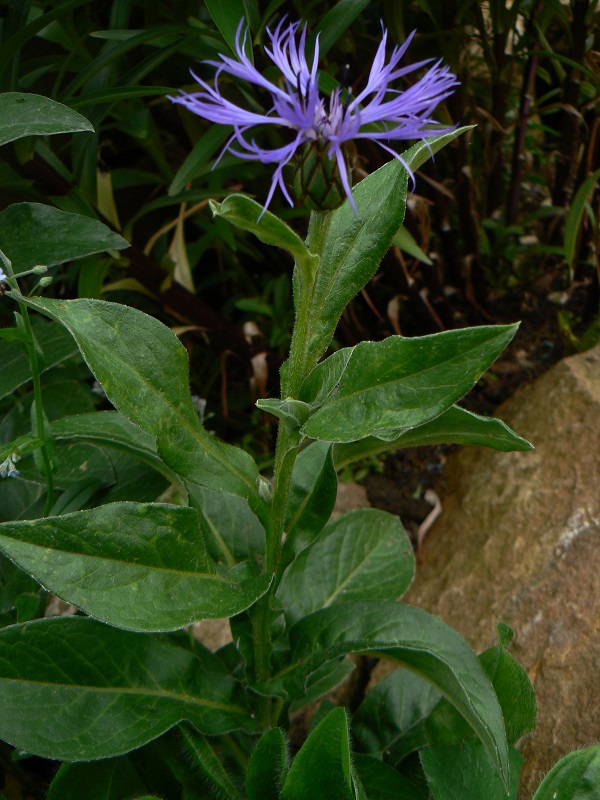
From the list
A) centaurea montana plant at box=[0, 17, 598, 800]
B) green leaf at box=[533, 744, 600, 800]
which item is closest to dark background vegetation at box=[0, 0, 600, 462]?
centaurea montana plant at box=[0, 17, 598, 800]

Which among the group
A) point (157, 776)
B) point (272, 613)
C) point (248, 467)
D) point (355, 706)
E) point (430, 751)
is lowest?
point (355, 706)

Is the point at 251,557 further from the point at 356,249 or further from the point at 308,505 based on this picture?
the point at 356,249

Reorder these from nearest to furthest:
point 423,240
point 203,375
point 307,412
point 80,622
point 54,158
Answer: point 307,412 < point 80,622 < point 54,158 < point 423,240 < point 203,375

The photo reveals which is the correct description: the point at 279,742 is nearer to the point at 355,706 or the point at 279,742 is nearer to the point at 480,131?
the point at 355,706

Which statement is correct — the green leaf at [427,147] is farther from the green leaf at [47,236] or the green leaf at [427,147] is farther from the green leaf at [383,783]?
the green leaf at [383,783]

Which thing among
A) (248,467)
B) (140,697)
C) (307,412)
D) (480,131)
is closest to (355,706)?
(140,697)

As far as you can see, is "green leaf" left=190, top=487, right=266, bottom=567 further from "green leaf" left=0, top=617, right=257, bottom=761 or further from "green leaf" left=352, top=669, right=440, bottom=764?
"green leaf" left=352, top=669, right=440, bottom=764

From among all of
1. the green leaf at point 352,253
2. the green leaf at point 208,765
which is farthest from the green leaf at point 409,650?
the green leaf at point 352,253
